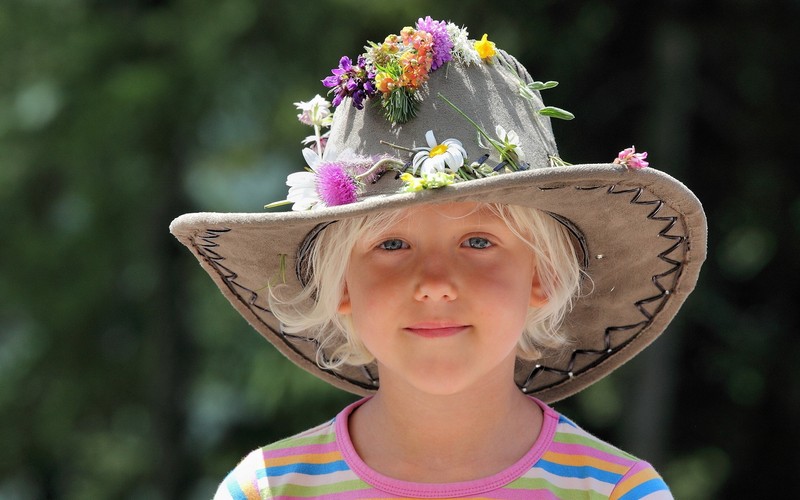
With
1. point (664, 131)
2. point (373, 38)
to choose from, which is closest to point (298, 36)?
point (373, 38)

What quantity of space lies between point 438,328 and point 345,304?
0.29m

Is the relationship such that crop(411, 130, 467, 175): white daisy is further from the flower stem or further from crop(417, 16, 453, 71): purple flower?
crop(417, 16, 453, 71): purple flower

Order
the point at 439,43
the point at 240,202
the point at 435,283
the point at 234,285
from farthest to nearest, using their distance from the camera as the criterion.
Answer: the point at 240,202 < the point at 234,285 < the point at 439,43 < the point at 435,283

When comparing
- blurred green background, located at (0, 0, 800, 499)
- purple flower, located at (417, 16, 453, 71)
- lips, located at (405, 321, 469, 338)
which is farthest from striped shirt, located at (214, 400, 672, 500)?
blurred green background, located at (0, 0, 800, 499)

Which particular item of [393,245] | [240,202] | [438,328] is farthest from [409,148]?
[240,202]

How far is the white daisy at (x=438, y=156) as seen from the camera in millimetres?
1946

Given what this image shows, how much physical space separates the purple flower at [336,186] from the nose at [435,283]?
0.16 m

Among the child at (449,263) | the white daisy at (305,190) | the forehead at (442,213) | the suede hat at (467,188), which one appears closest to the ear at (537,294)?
the child at (449,263)

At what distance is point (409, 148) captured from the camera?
203 cm

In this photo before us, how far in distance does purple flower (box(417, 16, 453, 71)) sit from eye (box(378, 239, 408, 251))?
307 mm

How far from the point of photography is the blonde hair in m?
2.11

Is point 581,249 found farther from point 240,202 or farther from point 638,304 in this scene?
point 240,202

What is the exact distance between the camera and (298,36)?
7.61m

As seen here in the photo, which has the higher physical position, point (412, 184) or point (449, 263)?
point (412, 184)
